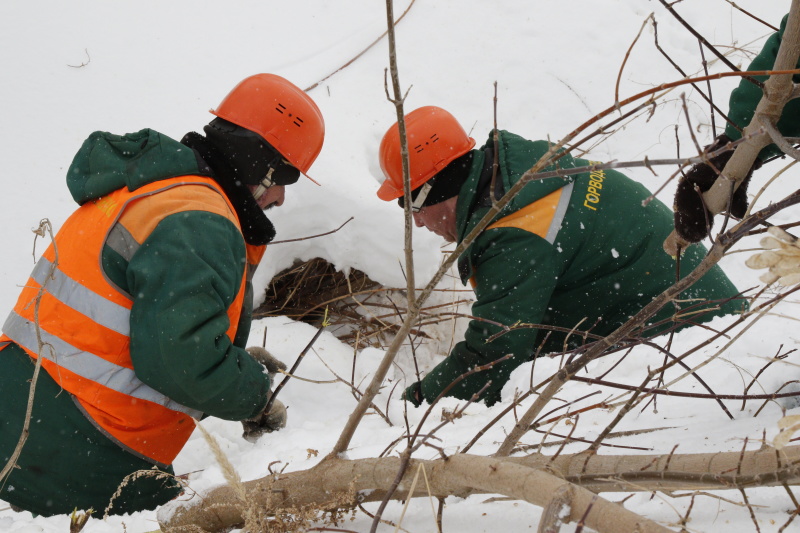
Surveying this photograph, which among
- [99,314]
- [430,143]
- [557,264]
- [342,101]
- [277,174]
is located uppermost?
[342,101]

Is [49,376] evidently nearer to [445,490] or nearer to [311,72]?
[445,490]

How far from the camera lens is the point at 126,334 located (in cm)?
212

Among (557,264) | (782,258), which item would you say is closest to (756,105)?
(557,264)

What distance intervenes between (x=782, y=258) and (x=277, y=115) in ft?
6.97

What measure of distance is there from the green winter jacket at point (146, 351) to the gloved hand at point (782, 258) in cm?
163

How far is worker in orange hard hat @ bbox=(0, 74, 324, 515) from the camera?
6.77ft

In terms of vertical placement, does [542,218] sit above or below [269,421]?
above

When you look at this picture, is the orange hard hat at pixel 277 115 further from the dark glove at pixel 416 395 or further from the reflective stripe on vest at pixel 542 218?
the dark glove at pixel 416 395

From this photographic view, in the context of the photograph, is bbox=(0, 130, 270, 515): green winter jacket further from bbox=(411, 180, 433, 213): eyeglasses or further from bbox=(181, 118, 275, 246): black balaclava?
bbox=(411, 180, 433, 213): eyeglasses

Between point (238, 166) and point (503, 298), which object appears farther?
point (503, 298)

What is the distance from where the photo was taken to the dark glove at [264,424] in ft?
9.41

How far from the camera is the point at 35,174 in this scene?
12.7 ft

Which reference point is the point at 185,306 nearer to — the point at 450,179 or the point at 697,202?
the point at 450,179

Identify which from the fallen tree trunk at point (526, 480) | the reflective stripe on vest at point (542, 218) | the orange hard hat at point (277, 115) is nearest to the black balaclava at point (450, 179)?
the reflective stripe on vest at point (542, 218)
